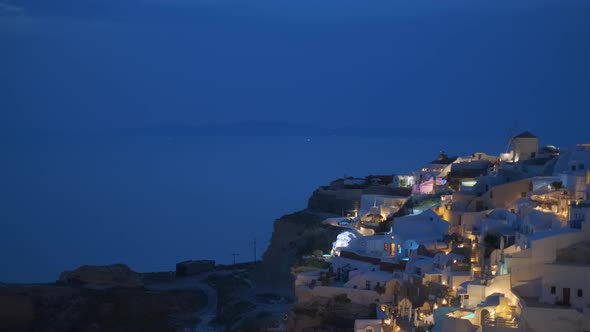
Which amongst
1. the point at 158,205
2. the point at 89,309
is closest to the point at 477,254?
the point at 89,309

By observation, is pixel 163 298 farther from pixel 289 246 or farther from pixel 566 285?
pixel 566 285

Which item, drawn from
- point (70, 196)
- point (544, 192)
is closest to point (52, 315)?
point (544, 192)

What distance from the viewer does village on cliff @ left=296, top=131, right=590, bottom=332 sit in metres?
16.9

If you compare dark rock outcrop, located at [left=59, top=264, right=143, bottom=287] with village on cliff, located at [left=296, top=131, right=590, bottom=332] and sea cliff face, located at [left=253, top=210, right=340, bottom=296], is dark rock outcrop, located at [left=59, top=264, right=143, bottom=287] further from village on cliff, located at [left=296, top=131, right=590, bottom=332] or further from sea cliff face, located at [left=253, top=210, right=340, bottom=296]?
village on cliff, located at [left=296, top=131, right=590, bottom=332]

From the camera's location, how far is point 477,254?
22094 mm

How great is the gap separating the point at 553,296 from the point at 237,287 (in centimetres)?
2242

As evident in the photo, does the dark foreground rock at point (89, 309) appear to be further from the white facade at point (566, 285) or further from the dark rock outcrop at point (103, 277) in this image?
the white facade at point (566, 285)

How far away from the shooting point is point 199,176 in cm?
12625

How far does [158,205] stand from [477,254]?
77.9m

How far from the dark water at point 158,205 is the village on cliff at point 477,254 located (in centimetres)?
3936

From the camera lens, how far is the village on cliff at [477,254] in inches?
667

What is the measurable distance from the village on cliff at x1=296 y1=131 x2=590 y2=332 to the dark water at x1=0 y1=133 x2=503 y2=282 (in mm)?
39363

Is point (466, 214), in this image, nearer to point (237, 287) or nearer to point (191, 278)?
point (237, 287)

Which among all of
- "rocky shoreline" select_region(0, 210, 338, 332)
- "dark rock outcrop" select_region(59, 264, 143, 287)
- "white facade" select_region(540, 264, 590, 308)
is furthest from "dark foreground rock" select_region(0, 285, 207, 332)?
"white facade" select_region(540, 264, 590, 308)
